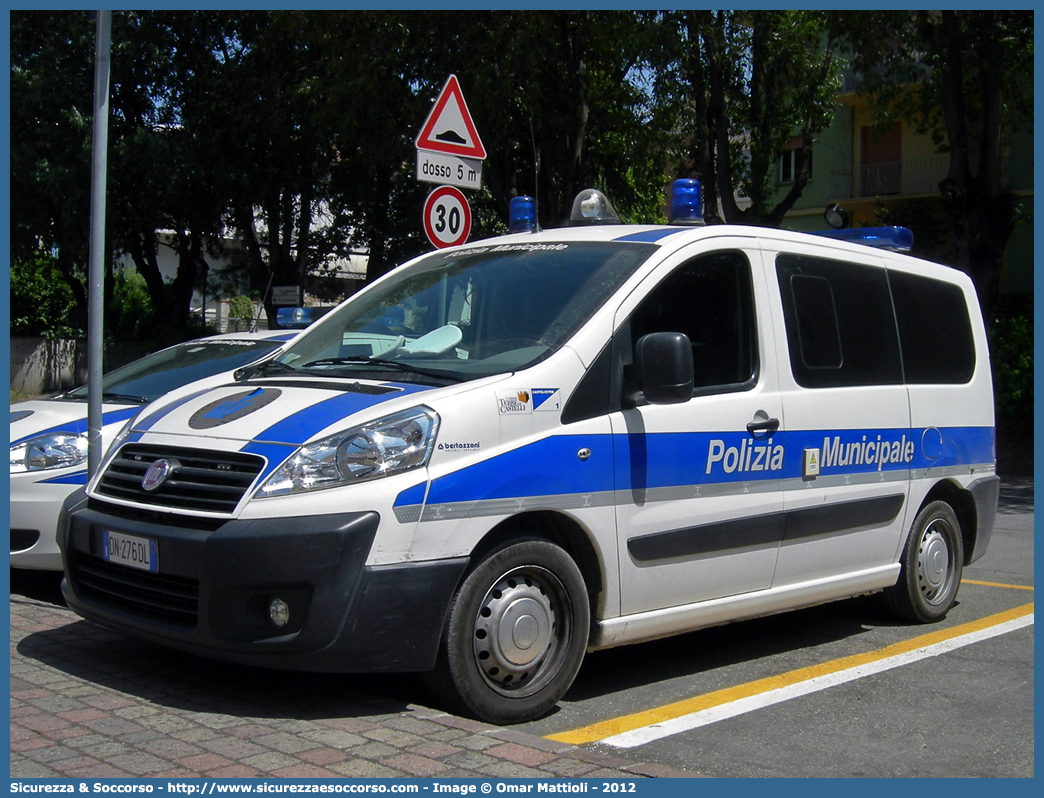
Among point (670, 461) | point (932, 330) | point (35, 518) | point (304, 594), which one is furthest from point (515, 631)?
point (932, 330)

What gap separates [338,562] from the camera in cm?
387

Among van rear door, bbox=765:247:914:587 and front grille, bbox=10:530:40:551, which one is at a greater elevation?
van rear door, bbox=765:247:914:587

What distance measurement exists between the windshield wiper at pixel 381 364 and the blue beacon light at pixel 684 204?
5.97ft

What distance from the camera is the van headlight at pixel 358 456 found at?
13.1 ft

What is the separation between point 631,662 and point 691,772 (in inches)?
65.5

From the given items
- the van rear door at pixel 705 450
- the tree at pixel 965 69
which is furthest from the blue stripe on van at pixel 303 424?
the tree at pixel 965 69

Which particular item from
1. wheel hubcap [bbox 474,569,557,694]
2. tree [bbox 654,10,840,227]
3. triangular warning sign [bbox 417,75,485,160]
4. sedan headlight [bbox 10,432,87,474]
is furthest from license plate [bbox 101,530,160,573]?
tree [bbox 654,10,840,227]

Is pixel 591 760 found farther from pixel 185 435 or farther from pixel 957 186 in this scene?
pixel 957 186

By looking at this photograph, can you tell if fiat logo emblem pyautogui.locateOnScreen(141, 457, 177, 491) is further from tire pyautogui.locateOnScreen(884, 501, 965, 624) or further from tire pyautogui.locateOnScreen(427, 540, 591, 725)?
tire pyautogui.locateOnScreen(884, 501, 965, 624)

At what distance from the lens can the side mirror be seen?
14.7 ft

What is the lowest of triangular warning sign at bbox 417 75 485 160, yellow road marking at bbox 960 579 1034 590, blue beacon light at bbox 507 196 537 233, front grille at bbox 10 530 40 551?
yellow road marking at bbox 960 579 1034 590

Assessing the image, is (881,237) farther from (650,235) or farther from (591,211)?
(650,235)

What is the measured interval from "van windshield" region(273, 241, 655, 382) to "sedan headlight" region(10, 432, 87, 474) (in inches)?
67.5

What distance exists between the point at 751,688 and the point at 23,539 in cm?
388
